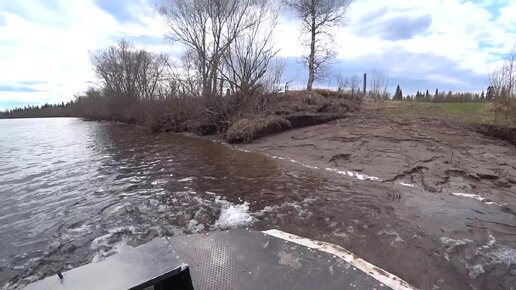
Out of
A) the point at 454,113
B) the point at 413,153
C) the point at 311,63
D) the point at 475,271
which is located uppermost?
the point at 311,63

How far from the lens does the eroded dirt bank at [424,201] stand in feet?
14.0

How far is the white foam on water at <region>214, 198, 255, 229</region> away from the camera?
5723 mm

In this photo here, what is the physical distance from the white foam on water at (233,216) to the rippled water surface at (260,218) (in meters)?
0.02

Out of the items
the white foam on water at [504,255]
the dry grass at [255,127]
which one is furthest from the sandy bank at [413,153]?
the white foam on water at [504,255]

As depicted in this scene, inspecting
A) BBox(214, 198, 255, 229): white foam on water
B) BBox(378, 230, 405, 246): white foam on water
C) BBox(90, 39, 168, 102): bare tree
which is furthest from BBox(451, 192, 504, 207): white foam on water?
BBox(90, 39, 168, 102): bare tree

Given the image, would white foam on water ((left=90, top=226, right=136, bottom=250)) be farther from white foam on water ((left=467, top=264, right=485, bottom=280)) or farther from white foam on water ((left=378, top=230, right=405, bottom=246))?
white foam on water ((left=467, top=264, right=485, bottom=280))

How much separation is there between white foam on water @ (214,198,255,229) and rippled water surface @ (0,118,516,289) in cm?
2

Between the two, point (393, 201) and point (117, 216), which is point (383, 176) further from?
point (117, 216)

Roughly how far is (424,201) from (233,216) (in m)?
3.68

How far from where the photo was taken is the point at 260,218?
19.4ft

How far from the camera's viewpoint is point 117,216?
6.31 metres

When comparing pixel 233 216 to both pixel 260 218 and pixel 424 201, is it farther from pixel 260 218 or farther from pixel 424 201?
pixel 424 201

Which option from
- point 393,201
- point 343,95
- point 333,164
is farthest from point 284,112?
point 393,201

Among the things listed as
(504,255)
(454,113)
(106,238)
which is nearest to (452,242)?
(504,255)
